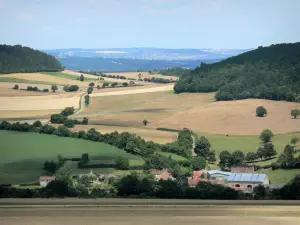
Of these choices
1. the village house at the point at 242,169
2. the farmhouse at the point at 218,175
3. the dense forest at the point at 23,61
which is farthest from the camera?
the dense forest at the point at 23,61

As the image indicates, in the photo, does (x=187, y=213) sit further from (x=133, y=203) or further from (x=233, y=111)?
(x=233, y=111)

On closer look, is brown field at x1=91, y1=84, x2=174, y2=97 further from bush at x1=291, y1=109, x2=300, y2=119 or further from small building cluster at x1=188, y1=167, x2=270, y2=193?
small building cluster at x1=188, y1=167, x2=270, y2=193

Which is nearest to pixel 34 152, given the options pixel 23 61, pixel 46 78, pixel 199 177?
pixel 199 177

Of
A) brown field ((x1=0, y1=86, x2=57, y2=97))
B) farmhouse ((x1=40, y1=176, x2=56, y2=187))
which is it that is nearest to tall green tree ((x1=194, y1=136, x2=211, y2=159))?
farmhouse ((x1=40, y1=176, x2=56, y2=187))

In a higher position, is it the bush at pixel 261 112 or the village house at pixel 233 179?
the bush at pixel 261 112

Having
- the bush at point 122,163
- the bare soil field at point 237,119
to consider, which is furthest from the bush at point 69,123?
the bush at point 122,163

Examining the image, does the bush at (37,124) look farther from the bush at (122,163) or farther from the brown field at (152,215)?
the brown field at (152,215)
